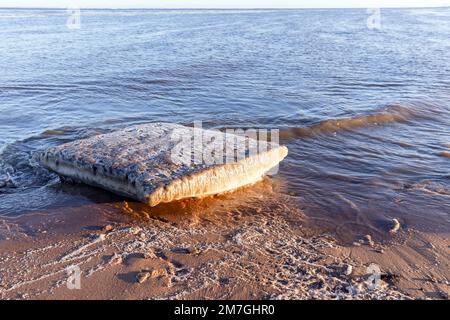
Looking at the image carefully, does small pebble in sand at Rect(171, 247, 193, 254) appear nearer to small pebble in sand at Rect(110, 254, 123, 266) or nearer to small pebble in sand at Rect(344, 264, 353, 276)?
small pebble in sand at Rect(110, 254, 123, 266)

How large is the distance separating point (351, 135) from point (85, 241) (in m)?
4.67

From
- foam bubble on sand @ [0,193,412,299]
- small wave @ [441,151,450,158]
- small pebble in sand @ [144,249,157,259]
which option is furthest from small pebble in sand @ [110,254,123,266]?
small wave @ [441,151,450,158]

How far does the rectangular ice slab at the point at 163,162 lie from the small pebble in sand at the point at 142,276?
921mm

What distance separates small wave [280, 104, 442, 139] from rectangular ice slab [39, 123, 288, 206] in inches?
Result: 69.7

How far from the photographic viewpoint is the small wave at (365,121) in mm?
6801

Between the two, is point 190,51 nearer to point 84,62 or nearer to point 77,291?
point 84,62

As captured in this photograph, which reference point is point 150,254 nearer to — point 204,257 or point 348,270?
point 204,257

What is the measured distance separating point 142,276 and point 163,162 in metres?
1.50

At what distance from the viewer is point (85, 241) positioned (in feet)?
11.7

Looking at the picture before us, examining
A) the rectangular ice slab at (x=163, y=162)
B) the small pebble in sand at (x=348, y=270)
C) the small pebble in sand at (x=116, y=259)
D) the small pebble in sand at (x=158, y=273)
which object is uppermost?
the rectangular ice slab at (x=163, y=162)

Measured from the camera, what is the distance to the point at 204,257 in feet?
11.1

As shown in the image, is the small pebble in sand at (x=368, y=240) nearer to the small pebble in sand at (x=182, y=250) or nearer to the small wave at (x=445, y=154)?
the small pebble in sand at (x=182, y=250)

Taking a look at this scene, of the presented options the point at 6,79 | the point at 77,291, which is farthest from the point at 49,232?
the point at 6,79

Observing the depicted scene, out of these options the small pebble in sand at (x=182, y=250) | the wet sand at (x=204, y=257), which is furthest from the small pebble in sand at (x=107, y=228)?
the small pebble in sand at (x=182, y=250)
